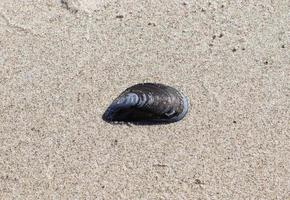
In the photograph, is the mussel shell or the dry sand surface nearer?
the dry sand surface

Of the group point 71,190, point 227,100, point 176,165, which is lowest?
point 71,190

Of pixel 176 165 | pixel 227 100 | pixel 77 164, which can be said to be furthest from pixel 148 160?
pixel 227 100

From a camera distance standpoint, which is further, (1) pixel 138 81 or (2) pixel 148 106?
(1) pixel 138 81

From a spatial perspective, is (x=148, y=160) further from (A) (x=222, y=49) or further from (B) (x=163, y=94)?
(A) (x=222, y=49)

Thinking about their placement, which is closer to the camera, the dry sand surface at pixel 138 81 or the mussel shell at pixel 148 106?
the dry sand surface at pixel 138 81
